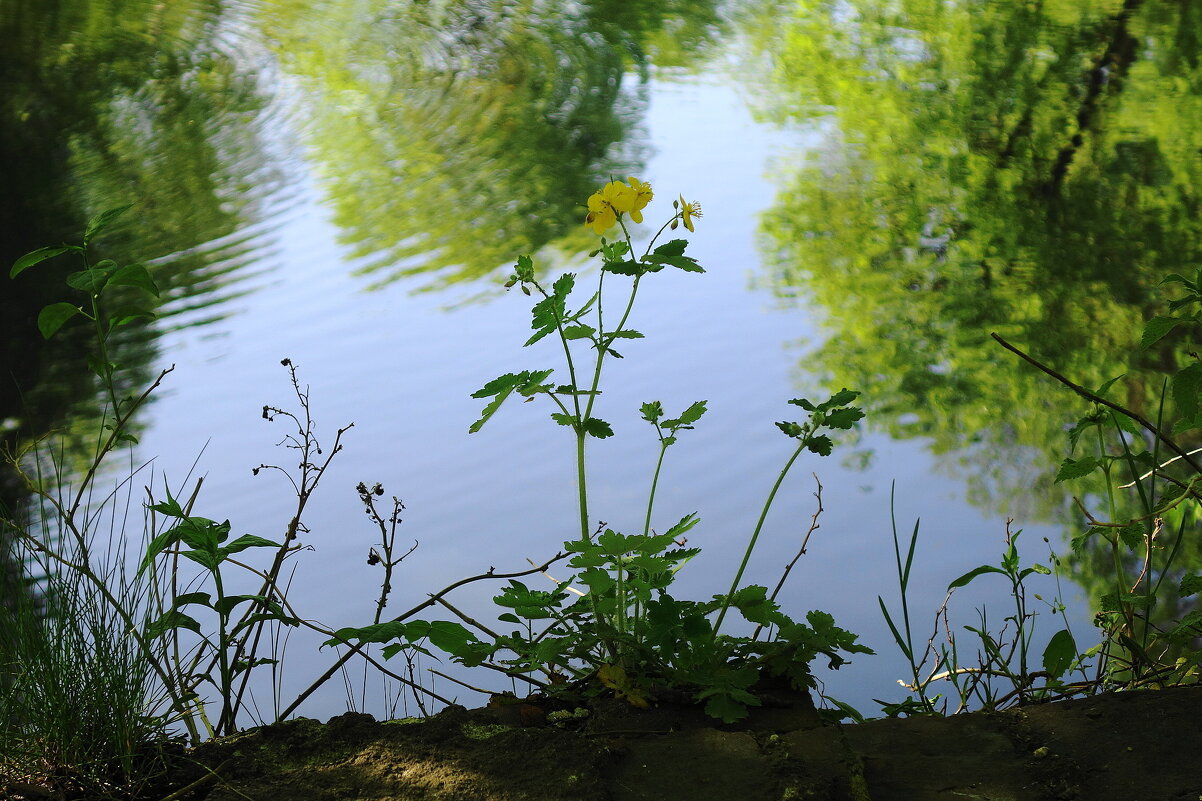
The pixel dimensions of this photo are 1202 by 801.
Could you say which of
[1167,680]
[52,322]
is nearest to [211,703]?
[52,322]

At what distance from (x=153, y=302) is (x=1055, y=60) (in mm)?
6234

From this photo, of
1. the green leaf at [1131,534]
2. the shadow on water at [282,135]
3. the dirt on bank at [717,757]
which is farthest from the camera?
the shadow on water at [282,135]

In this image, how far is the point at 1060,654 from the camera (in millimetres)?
1578

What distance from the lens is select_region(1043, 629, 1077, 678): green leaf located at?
1.57 meters

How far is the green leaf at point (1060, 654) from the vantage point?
1569mm

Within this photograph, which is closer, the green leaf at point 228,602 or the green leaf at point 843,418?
the green leaf at point 228,602

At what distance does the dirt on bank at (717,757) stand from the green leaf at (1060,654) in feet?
0.49

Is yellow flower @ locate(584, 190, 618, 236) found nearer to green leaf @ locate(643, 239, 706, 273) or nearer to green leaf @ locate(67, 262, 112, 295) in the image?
green leaf @ locate(643, 239, 706, 273)

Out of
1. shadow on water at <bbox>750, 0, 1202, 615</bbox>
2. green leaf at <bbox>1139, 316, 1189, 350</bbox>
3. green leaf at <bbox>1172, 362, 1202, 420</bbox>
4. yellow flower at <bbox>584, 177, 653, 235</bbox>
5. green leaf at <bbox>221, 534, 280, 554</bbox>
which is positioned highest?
yellow flower at <bbox>584, 177, 653, 235</bbox>

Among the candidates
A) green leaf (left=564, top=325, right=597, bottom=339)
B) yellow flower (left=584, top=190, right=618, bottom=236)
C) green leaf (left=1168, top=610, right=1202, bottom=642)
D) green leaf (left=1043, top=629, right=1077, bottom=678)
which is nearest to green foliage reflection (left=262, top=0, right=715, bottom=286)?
yellow flower (left=584, top=190, right=618, bottom=236)

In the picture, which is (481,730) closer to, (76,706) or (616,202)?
(76,706)

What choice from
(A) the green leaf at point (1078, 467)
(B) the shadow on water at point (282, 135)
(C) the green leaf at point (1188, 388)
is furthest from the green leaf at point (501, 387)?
(B) the shadow on water at point (282, 135)

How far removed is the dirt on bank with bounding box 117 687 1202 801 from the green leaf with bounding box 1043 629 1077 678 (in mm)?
149

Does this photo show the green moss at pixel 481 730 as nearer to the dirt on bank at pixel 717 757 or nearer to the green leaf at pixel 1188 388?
the dirt on bank at pixel 717 757
